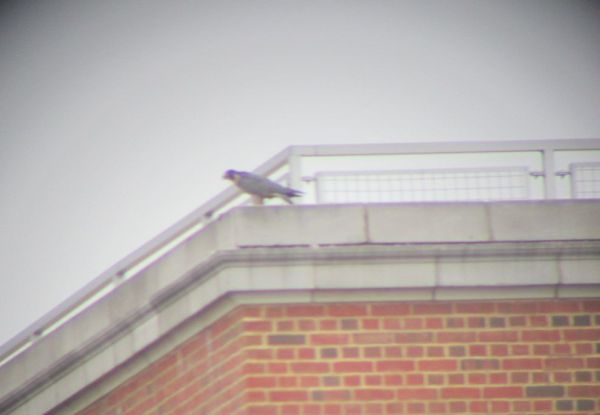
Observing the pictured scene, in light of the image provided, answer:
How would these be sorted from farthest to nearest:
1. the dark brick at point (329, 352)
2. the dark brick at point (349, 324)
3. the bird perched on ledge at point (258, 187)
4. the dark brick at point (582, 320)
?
the bird perched on ledge at point (258, 187) → the dark brick at point (582, 320) → the dark brick at point (349, 324) → the dark brick at point (329, 352)

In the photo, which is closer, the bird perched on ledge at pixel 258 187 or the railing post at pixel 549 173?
the bird perched on ledge at pixel 258 187

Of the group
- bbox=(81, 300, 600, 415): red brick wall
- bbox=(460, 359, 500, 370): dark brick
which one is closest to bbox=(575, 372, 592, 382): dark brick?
bbox=(81, 300, 600, 415): red brick wall

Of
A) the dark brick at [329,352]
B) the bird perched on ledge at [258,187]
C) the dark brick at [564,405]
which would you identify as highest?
the bird perched on ledge at [258,187]

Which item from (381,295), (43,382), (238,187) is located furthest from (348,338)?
(43,382)

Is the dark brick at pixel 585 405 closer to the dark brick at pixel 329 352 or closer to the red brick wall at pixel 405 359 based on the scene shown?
the red brick wall at pixel 405 359

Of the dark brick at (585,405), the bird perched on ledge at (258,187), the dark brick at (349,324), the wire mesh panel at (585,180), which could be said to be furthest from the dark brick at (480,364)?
the bird perched on ledge at (258,187)

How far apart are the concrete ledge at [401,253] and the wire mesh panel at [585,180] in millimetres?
460

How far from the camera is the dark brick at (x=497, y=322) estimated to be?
15.0 m

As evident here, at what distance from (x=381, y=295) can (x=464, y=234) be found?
0.69 metres

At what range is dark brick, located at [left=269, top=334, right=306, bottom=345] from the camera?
14.9m

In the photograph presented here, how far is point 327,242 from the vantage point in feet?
49.3

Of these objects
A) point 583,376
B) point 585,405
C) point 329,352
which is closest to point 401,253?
point 329,352

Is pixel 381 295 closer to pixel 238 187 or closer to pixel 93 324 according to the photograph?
pixel 238 187

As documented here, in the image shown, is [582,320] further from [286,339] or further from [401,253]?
[286,339]
